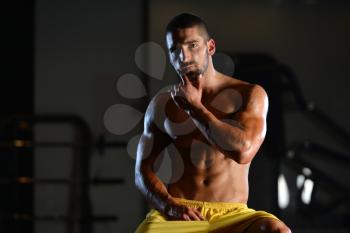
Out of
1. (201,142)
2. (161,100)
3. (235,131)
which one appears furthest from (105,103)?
(235,131)

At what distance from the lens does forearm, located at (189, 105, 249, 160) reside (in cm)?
271

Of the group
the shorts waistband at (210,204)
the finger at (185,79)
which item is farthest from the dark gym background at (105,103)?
the finger at (185,79)

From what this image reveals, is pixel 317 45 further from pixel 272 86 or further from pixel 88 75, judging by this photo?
pixel 88 75

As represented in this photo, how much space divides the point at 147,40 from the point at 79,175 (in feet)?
3.43

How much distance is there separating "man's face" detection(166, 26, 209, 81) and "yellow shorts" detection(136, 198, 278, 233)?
0.48 meters

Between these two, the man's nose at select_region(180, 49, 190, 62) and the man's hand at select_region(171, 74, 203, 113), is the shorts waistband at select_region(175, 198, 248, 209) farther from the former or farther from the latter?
the man's nose at select_region(180, 49, 190, 62)

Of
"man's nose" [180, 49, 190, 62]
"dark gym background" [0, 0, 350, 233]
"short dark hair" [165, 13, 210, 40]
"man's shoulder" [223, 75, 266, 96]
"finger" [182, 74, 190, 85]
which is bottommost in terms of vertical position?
"dark gym background" [0, 0, 350, 233]

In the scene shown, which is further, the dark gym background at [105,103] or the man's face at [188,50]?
the dark gym background at [105,103]

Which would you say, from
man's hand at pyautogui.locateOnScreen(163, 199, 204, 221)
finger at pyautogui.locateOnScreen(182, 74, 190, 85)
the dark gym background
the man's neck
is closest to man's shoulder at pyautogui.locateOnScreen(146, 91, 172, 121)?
the man's neck

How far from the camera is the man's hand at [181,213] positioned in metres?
2.81

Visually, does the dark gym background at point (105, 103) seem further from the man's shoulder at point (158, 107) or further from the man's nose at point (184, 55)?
the man's nose at point (184, 55)

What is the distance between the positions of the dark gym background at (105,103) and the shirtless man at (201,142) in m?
2.41

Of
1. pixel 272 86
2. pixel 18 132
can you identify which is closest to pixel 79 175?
pixel 18 132

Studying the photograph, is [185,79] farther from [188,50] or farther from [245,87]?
[245,87]
